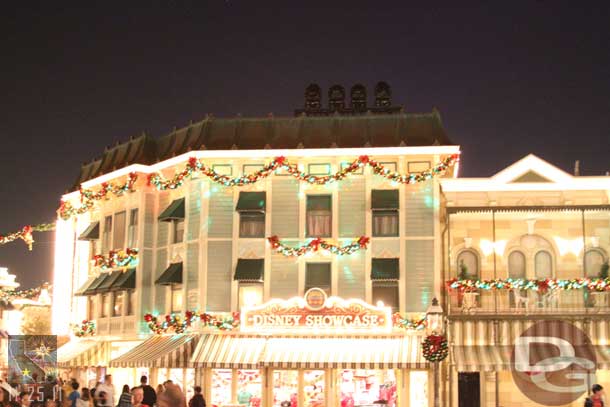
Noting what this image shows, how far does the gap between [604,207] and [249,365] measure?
13.0 meters

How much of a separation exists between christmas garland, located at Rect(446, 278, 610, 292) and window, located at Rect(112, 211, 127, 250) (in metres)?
13.4

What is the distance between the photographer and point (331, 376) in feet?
109

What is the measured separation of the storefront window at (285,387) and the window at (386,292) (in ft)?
12.8

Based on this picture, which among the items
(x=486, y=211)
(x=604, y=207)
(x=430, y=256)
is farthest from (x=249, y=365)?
(x=604, y=207)

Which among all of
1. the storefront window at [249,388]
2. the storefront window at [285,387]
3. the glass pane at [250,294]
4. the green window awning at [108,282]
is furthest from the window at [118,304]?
the storefront window at [285,387]

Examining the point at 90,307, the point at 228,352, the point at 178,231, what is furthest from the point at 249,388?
the point at 90,307

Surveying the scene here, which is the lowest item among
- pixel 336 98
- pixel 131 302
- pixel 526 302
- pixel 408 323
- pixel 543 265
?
pixel 408 323

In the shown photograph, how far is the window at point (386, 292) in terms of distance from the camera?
3347 cm

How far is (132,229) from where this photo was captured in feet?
122

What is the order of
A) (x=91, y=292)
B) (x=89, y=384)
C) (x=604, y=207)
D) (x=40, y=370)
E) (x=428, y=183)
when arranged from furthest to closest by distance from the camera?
1. (x=89, y=384)
2. (x=91, y=292)
3. (x=428, y=183)
4. (x=604, y=207)
5. (x=40, y=370)

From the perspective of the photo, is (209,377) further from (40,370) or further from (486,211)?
(486,211)

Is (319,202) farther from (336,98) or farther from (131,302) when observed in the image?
(131,302)

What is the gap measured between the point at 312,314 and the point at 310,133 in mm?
6869

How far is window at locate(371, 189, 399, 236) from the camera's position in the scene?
3344 cm
